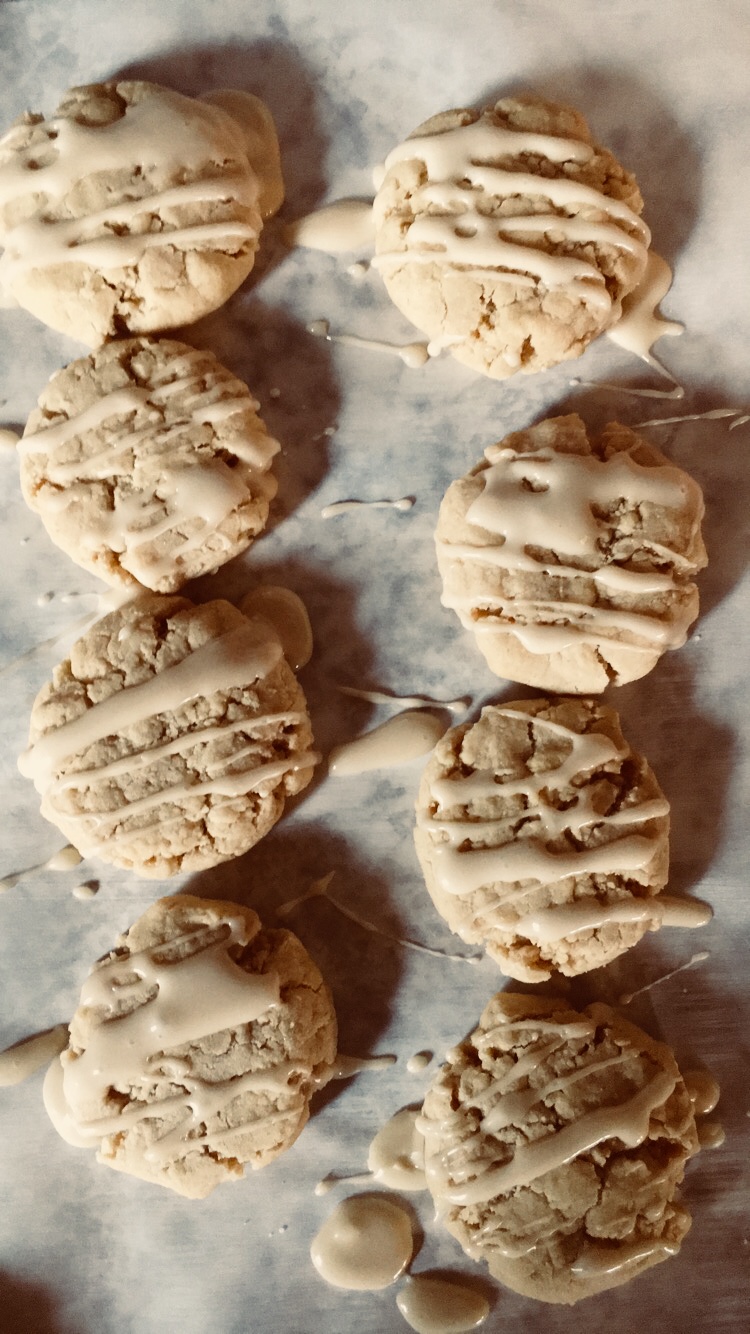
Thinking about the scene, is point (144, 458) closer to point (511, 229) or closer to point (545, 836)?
point (511, 229)

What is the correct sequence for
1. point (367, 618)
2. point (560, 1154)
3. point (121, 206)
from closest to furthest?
point (121, 206) < point (560, 1154) < point (367, 618)

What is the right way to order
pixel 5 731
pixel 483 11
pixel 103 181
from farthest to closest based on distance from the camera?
pixel 5 731 → pixel 483 11 → pixel 103 181

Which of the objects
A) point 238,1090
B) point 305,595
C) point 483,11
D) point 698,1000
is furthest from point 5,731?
point 483,11

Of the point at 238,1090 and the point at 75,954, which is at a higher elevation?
the point at 75,954

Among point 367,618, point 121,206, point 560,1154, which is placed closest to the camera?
point 121,206

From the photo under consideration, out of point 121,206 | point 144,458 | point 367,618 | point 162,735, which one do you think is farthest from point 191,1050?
point 121,206

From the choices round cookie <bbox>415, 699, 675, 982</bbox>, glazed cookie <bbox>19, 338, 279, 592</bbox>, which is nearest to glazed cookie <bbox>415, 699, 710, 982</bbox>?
round cookie <bbox>415, 699, 675, 982</bbox>

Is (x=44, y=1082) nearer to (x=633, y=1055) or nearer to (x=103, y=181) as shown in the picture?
(x=633, y=1055)

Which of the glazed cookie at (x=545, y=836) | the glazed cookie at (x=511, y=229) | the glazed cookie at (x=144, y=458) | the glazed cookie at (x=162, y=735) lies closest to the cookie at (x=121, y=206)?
the glazed cookie at (x=144, y=458)

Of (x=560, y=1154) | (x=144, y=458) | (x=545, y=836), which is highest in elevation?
(x=144, y=458)
